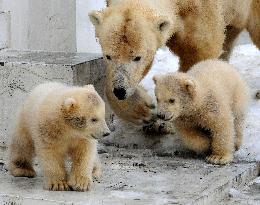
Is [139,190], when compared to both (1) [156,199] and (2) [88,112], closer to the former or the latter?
(1) [156,199]

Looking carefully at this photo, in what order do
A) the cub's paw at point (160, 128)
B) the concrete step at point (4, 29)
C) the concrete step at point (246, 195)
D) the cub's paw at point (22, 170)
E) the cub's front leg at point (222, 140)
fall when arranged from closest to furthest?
the concrete step at point (246, 195) < the cub's paw at point (22, 170) < the cub's front leg at point (222, 140) < the cub's paw at point (160, 128) < the concrete step at point (4, 29)

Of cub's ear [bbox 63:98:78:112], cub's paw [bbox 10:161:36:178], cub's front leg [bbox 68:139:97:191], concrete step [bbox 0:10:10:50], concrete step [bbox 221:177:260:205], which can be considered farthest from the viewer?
concrete step [bbox 0:10:10:50]

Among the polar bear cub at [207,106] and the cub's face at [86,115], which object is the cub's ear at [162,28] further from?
the cub's face at [86,115]

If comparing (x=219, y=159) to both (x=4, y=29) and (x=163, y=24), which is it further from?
(x=4, y=29)

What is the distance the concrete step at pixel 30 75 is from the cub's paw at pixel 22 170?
2.66 ft

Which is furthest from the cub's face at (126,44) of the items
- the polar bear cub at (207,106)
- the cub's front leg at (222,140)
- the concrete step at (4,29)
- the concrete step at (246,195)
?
the concrete step at (4,29)

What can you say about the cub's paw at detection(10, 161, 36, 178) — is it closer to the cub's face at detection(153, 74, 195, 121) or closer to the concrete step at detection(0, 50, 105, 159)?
the concrete step at detection(0, 50, 105, 159)

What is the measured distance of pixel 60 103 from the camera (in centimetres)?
425

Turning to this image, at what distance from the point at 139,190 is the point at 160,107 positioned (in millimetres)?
768

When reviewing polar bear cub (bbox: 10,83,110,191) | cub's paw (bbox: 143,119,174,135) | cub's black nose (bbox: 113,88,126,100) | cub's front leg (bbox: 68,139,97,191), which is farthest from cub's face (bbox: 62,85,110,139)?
cub's paw (bbox: 143,119,174,135)

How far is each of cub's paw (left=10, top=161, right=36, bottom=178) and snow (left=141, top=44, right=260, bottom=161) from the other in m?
1.51

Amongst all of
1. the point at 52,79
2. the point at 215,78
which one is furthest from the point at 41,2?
the point at 215,78

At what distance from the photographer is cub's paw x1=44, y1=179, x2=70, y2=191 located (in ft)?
14.2

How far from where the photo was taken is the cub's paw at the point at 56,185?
4.32 m
